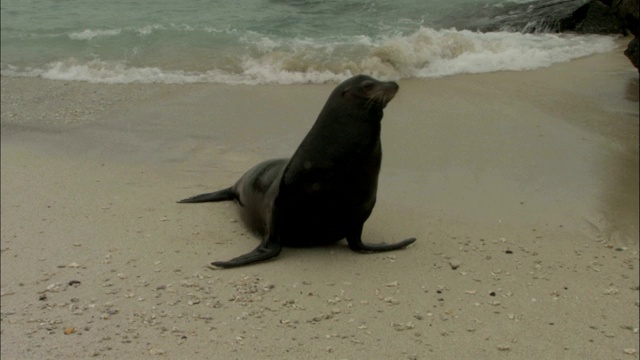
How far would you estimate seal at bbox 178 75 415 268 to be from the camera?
4141 mm

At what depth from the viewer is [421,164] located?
19.3ft

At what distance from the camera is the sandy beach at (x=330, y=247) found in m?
3.35

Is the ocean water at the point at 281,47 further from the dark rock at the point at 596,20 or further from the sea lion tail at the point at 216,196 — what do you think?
the sea lion tail at the point at 216,196

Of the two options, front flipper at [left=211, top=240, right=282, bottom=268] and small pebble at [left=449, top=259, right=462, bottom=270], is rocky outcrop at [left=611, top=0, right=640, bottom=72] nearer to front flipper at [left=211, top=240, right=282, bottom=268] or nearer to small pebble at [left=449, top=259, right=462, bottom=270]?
small pebble at [left=449, top=259, right=462, bottom=270]

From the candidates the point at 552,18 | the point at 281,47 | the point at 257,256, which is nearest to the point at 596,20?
→ the point at 552,18

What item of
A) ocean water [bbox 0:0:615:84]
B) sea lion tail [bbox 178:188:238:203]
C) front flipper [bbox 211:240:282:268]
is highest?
ocean water [bbox 0:0:615:84]

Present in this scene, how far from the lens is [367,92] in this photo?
4.12 m

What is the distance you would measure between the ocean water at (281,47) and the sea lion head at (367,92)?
391 cm

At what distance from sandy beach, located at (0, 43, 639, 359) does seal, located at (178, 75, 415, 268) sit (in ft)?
0.36

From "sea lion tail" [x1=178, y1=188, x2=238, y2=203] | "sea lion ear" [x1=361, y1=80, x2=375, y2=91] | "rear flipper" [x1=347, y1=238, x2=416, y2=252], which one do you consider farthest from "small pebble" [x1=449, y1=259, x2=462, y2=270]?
"sea lion tail" [x1=178, y1=188, x2=238, y2=203]

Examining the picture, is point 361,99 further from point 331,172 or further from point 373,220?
point 373,220

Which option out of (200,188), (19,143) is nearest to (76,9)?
(19,143)

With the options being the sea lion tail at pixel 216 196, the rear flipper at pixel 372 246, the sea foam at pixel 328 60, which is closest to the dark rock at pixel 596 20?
the sea foam at pixel 328 60

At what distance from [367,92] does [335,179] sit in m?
0.48
